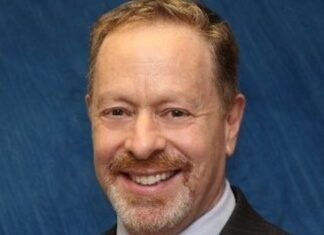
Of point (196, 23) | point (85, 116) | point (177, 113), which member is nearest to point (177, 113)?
point (177, 113)

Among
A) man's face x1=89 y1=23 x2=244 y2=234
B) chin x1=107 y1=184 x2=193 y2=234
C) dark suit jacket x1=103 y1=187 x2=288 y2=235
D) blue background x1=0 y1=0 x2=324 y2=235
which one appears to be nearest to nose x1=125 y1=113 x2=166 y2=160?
→ man's face x1=89 y1=23 x2=244 y2=234

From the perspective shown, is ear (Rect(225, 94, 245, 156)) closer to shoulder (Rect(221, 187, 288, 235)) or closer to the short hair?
the short hair

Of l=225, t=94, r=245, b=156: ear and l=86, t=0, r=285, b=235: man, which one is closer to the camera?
l=86, t=0, r=285, b=235: man

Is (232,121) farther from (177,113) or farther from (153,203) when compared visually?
(153,203)

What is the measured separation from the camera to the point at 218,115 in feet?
5.30

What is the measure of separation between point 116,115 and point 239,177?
65 cm

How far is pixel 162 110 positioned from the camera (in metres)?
1.54

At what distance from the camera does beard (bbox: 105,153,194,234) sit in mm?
1549

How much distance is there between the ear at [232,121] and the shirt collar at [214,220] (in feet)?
0.41

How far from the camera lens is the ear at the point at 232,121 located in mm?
1661

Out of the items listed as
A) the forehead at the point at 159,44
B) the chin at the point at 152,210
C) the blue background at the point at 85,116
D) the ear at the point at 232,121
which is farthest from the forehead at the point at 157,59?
the blue background at the point at 85,116

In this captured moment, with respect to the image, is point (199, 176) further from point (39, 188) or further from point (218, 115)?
point (39, 188)

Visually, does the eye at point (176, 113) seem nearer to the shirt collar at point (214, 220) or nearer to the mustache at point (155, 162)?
the mustache at point (155, 162)

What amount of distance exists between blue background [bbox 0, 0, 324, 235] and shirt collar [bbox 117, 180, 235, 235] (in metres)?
0.47
